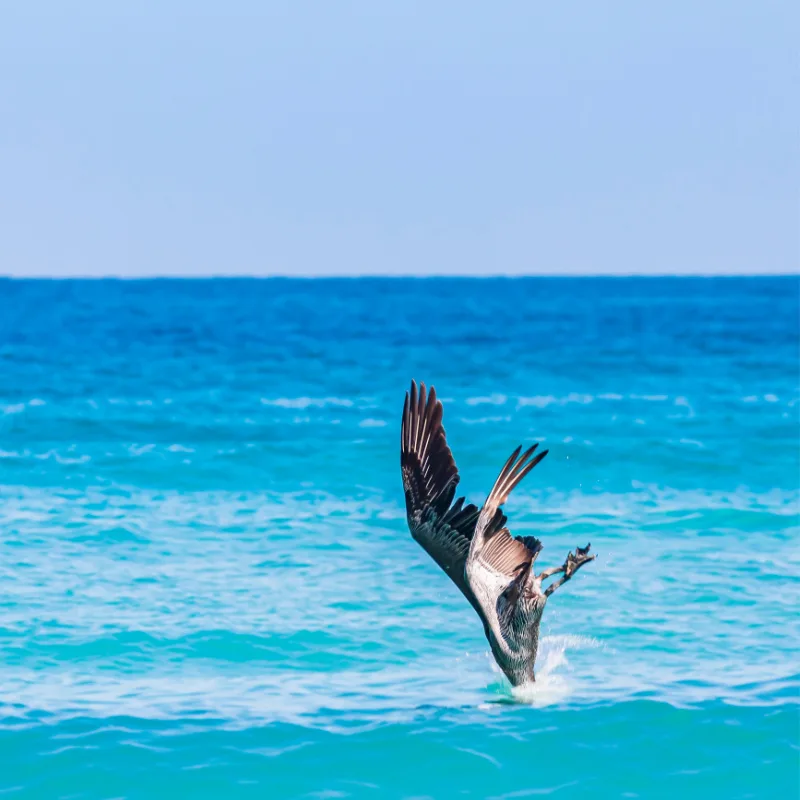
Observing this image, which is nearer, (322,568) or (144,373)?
(322,568)

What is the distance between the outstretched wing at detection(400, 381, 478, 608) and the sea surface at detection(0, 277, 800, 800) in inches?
54.0

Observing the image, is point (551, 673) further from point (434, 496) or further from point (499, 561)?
point (434, 496)

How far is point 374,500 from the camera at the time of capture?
1606 cm

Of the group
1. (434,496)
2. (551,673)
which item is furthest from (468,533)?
(551,673)

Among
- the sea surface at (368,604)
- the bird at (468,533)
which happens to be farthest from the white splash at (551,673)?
the bird at (468,533)

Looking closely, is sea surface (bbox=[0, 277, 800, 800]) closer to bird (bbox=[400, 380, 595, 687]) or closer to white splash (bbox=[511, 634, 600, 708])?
white splash (bbox=[511, 634, 600, 708])

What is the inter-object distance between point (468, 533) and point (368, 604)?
144 inches

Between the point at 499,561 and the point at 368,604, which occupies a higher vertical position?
the point at 368,604

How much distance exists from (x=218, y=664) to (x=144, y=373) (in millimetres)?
20744

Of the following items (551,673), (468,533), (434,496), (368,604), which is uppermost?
(368,604)

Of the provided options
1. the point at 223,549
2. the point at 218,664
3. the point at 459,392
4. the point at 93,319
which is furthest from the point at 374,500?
the point at 93,319

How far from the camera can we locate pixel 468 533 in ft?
27.5

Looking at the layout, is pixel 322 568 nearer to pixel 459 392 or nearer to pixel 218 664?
pixel 218 664

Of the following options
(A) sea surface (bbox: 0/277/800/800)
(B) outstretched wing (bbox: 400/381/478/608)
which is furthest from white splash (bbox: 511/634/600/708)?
(B) outstretched wing (bbox: 400/381/478/608)
